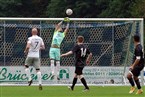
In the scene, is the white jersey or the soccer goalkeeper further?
the soccer goalkeeper

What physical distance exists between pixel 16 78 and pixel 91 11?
50786 mm

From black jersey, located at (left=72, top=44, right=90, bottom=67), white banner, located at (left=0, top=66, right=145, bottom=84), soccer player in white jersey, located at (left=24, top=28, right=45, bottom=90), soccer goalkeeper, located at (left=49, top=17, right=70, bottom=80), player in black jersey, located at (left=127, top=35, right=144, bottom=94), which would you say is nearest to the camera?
player in black jersey, located at (left=127, top=35, right=144, bottom=94)

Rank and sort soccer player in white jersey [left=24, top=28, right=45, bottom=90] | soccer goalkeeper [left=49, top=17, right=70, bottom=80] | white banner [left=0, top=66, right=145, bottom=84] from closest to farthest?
soccer player in white jersey [left=24, top=28, right=45, bottom=90] < soccer goalkeeper [left=49, top=17, right=70, bottom=80] < white banner [left=0, top=66, right=145, bottom=84]

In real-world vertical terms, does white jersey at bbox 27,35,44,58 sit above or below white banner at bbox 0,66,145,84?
above

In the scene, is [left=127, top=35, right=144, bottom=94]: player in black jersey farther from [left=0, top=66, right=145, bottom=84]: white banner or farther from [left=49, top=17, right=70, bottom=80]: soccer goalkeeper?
[left=0, top=66, right=145, bottom=84]: white banner

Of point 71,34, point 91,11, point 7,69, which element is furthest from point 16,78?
point 91,11

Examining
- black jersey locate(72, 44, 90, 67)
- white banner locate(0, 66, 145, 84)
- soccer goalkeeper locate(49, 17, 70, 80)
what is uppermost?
black jersey locate(72, 44, 90, 67)

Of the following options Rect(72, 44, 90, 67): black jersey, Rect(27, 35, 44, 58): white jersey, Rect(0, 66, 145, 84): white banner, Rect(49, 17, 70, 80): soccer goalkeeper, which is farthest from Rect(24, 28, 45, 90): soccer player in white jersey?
Rect(0, 66, 145, 84): white banner

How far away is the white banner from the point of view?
30297mm

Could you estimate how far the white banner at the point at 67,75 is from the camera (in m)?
30.3

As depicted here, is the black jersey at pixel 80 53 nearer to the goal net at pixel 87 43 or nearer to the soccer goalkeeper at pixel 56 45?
the soccer goalkeeper at pixel 56 45

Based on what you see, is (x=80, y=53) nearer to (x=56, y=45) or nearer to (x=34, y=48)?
(x=34, y=48)

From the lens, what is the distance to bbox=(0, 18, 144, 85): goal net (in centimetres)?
3038

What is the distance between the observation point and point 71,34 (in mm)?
31578
